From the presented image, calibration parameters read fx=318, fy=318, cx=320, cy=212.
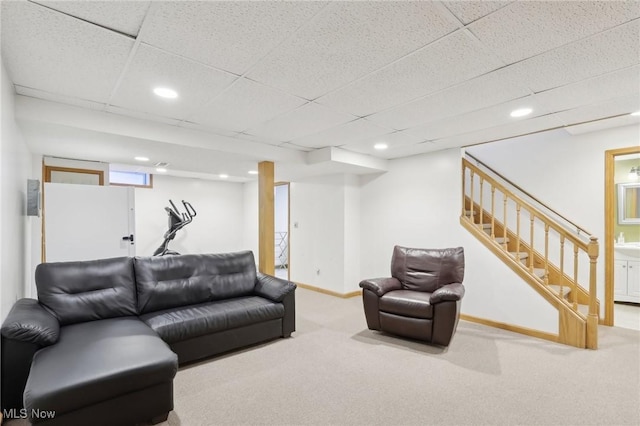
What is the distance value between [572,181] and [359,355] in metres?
3.58

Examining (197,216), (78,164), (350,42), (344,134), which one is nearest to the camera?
(350,42)

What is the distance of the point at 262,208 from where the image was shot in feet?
14.5

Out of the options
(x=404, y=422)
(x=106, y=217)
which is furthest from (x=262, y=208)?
(x=404, y=422)

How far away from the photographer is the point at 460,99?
265 centimetres

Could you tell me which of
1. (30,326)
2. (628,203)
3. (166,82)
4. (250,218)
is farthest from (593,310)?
(250,218)

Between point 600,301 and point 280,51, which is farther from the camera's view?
point 600,301

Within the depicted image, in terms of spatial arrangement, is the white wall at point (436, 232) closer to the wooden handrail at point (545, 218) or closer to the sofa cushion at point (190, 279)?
the wooden handrail at point (545, 218)

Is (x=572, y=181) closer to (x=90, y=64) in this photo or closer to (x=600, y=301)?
(x=600, y=301)

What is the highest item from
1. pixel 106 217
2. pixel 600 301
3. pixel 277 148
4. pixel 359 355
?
pixel 277 148

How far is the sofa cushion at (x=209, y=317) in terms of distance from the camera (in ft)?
8.76

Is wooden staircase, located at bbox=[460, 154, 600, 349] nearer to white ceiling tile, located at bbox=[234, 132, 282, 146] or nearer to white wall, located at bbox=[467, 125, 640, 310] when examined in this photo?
white wall, located at bbox=[467, 125, 640, 310]

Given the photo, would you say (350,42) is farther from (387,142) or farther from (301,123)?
(387,142)

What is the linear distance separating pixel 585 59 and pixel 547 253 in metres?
2.43

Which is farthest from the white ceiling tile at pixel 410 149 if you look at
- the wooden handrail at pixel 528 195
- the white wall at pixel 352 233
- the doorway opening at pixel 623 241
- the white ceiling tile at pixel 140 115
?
the white ceiling tile at pixel 140 115
